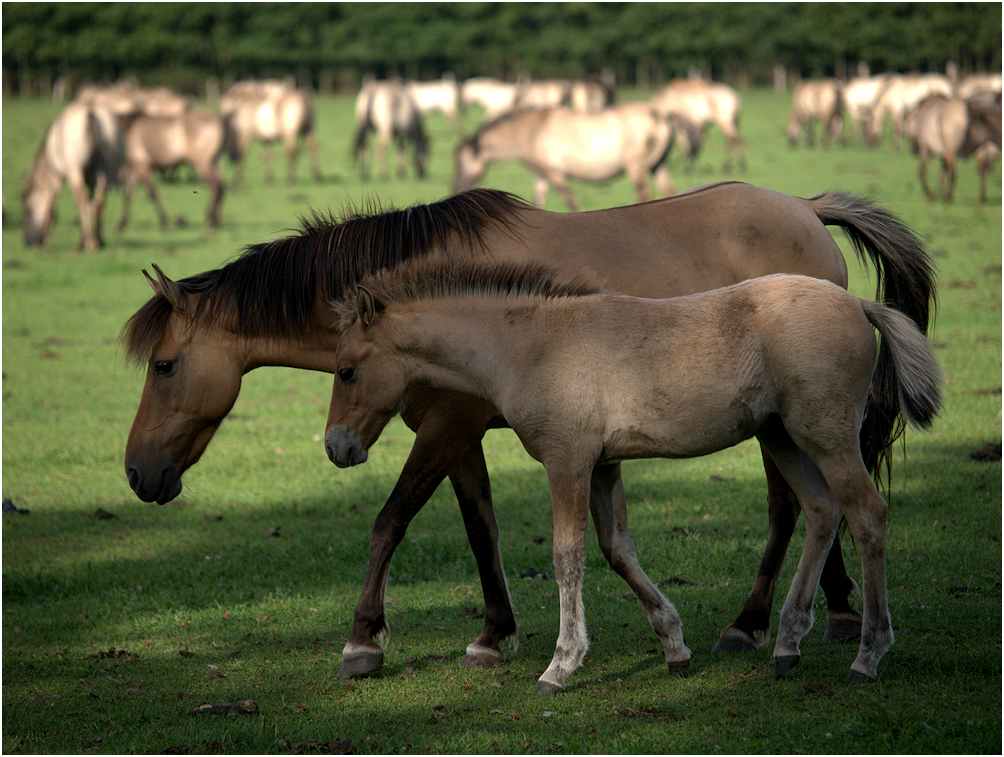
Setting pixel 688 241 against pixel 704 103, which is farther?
pixel 704 103

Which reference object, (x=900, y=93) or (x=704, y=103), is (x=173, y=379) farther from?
(x=900, y=93)

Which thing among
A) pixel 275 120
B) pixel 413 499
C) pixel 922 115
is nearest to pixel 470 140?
pixel 922 115

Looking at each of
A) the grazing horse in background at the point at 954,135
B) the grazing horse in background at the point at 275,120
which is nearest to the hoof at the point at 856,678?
the grazing horse in background at the point at 954,135

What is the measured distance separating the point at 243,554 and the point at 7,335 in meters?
8.28

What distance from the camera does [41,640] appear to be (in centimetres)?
535

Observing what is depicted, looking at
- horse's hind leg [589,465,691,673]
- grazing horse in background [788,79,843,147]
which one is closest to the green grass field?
horse's hind leg [589,465,691,673]

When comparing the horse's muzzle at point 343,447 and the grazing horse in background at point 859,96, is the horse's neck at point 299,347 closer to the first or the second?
the horse's muzzle at point 343,447

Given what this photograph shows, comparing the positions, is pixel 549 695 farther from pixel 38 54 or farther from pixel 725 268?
pixel 38 54

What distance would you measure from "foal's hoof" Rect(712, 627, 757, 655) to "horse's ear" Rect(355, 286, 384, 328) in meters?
2.25

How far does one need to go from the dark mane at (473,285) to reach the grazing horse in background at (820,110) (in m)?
32.5

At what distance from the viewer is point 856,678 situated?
413cm

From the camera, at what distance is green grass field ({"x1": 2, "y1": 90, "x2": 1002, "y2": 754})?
3.99 metres

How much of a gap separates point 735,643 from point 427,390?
6.23 ft

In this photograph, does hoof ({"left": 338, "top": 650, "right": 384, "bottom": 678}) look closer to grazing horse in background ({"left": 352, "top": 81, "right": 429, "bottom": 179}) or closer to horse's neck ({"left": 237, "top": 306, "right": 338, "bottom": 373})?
horse's neck ({"left": 237, "top": 306, "right": 338, "bottom": 373})
